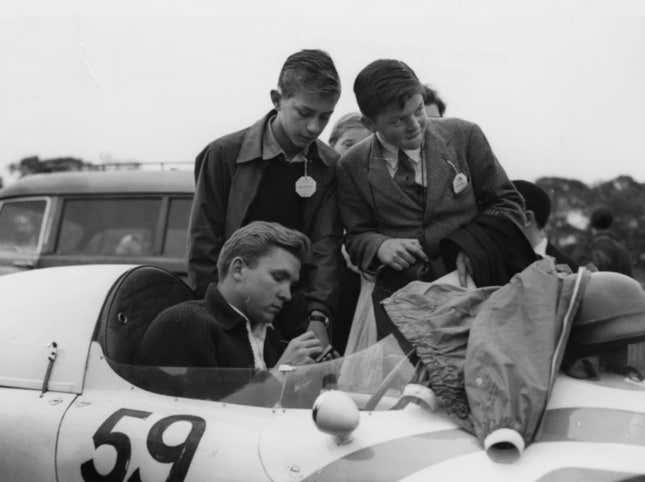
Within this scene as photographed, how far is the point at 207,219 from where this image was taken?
3.84m

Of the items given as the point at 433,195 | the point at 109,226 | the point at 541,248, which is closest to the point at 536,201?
the point at 541,248

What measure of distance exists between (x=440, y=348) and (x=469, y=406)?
0.75 feet

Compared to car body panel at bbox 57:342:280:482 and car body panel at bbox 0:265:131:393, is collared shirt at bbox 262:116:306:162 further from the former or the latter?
car body panel at bbox 57:342:280:482

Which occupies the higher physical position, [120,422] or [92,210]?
[120,422]

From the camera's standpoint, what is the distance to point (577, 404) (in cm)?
244

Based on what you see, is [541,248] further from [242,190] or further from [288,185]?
[242,190]

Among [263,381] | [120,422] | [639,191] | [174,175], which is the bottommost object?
[639,191]

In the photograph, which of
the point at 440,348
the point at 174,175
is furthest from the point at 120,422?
the point at 174,175

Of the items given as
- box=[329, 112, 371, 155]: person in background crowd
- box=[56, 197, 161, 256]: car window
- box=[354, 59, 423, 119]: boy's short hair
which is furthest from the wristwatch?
box=[56, 197, 161, 256]: car window

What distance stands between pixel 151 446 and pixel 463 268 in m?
1.36

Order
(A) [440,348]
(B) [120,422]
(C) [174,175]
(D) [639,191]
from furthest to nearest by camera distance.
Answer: (D) [639,191]
(C) [174,175]
(B) [120,422]
(A) [440,348]

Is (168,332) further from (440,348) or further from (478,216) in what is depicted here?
(478,216)

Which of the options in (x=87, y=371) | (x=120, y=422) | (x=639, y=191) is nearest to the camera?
(x=120, y=422)

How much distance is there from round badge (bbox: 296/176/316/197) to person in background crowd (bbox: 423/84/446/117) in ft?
3.78
